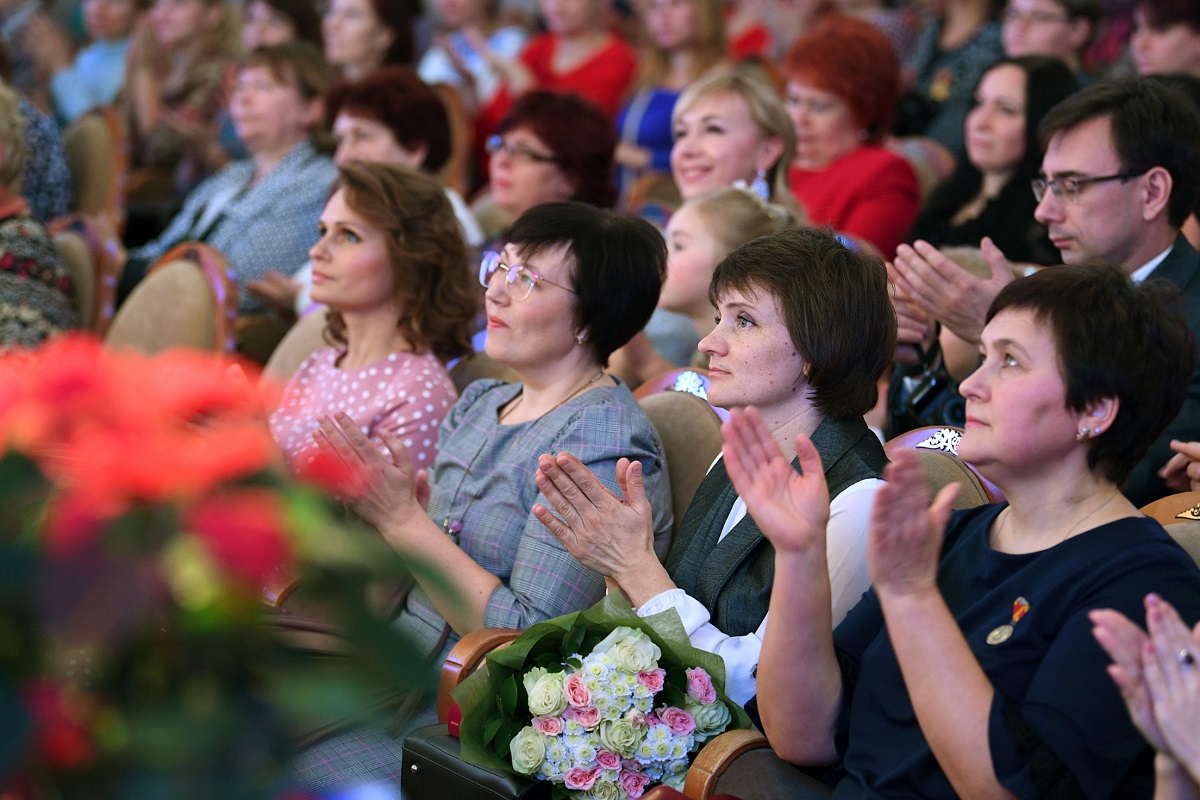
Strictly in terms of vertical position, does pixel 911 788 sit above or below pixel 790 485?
below

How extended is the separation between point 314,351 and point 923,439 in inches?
66.4

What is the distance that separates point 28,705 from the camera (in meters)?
0.75

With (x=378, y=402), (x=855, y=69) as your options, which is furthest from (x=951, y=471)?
(x=855, y=69)

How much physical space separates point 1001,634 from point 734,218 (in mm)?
1557

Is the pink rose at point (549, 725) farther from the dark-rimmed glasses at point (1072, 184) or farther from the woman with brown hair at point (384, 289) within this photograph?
the dark-rimmed glasses at point (1072, 184)

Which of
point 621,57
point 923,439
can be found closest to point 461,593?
point 923,439

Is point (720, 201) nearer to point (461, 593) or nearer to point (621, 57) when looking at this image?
point (461, 593)

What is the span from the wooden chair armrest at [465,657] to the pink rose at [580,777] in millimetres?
269

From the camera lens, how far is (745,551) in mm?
1929

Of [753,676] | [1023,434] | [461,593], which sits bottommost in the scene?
[753,676]

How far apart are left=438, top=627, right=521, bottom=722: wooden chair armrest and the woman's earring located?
180 centimetres

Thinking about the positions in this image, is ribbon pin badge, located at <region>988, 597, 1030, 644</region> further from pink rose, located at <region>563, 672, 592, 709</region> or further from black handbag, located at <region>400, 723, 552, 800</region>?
black handbag, located at <region>400, 723, 552, 800</region>

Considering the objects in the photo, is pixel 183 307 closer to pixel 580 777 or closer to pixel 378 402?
pixel 378 402

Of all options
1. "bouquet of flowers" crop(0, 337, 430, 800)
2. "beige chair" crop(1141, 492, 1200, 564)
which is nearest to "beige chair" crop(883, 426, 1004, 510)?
"beige chair" crop(1141, 492, 1200, 564)
